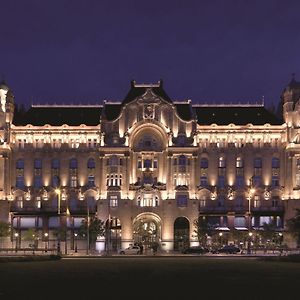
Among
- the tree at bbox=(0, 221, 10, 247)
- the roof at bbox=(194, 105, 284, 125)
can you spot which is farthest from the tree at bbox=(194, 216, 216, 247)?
the tree at bbox=(0, 221, 10, 247)

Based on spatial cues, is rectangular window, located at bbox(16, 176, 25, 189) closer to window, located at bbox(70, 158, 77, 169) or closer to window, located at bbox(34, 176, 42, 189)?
window, located at bbox(34, 176, 42, 189)

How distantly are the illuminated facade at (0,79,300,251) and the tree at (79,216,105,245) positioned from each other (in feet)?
14.2

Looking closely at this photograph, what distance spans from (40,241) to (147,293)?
103 m

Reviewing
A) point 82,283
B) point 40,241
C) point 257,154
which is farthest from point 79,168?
point 82,283

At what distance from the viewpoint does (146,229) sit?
14650 cm

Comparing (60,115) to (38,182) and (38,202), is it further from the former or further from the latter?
(38,202)

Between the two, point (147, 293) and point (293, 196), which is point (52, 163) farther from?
point (147, 293)

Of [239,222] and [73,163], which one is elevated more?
[73,163]

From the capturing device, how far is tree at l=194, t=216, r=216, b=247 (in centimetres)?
13812

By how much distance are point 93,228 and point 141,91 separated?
3121 centimetres

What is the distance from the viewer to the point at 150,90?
484 ft

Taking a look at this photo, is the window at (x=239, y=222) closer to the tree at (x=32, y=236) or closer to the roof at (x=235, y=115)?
the roof at (x=235, y=115)

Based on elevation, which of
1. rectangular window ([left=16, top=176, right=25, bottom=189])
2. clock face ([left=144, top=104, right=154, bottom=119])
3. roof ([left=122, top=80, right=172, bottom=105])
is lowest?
rectangular window ([left=16, top=176, right=25, bottom=189])

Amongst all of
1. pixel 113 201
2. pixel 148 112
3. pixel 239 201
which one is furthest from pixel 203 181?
pixel 113 201
